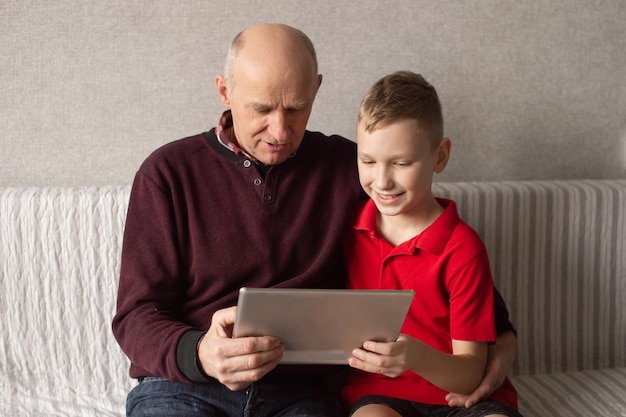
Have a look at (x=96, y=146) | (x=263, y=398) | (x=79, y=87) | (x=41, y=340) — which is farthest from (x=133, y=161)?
(x=263, y=398)

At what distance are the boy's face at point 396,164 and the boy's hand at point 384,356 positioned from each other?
0.92 feet

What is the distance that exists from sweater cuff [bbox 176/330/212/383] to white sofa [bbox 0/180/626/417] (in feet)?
1.66

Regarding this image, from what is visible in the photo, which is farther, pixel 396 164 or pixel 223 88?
pixel 223 88

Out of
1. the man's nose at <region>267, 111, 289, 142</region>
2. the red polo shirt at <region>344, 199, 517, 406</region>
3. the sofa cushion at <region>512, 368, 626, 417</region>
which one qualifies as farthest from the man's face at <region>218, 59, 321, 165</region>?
the sofa cushion at <region>512, 368, 626, 417</region>

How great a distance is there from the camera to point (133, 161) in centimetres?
197

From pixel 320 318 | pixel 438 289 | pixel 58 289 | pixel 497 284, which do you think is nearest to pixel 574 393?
pixel 497 284

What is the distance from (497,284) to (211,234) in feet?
2.78

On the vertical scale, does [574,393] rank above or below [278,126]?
below

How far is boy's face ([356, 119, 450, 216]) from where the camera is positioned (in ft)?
4.63

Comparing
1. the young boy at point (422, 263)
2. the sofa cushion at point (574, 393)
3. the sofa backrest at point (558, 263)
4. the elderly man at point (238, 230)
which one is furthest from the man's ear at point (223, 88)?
the sofa cushion at point (574, 393)

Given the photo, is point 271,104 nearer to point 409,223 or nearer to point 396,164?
point 396,164

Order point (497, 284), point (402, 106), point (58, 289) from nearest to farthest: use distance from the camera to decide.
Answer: point (402, 106)
point (58, 289)
point (497, 284)

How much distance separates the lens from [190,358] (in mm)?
1326

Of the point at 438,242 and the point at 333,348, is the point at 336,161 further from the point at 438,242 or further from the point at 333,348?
the point at 333,348
